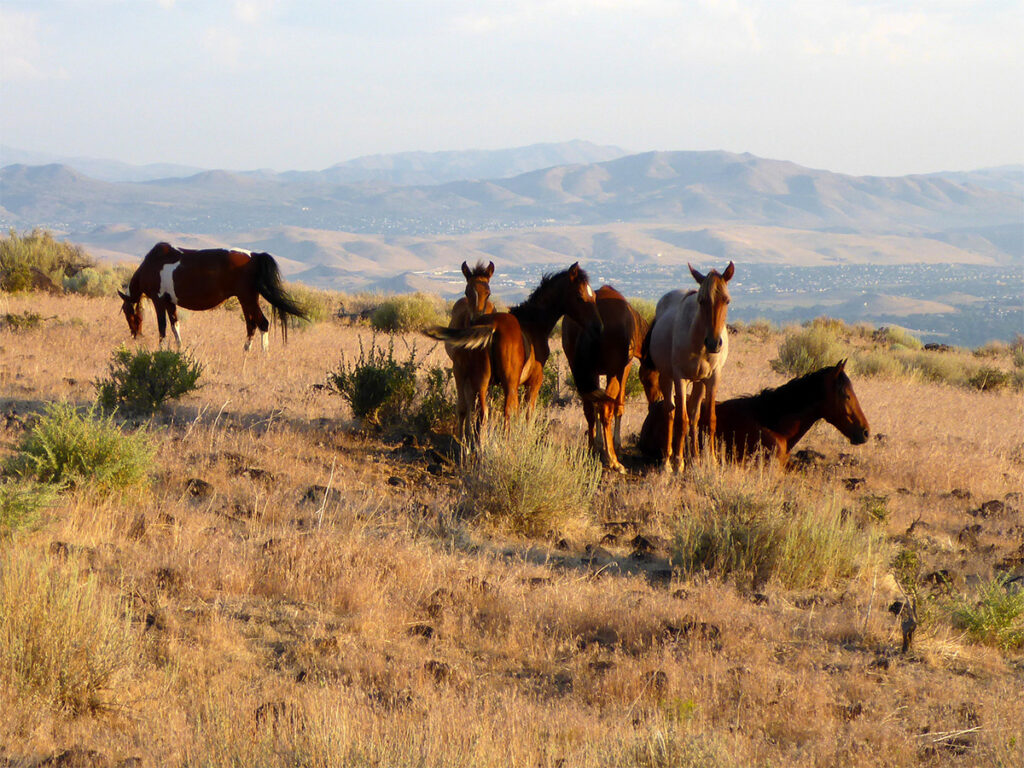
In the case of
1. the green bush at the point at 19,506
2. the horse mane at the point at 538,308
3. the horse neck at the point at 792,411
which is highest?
the horse mane at the point at 538,308

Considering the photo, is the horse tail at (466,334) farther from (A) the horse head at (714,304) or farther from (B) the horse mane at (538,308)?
(A) the horse head at (714,304)

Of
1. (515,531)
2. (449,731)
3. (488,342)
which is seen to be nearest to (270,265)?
(488,342)

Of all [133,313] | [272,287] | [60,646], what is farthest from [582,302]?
[133,313]

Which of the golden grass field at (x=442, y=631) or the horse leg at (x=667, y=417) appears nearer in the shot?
the golden grass field at (x=442, y=631)

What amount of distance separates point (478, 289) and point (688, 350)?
2044 mm

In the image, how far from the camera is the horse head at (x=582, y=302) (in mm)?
8539

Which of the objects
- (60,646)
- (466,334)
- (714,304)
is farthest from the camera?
(714,304)

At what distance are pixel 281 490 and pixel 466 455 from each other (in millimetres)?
1610

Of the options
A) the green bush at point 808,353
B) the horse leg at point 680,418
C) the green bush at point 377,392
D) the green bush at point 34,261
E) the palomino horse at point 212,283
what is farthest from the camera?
the green bush at point 808,353

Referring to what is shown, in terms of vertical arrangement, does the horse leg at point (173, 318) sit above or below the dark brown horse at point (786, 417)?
above

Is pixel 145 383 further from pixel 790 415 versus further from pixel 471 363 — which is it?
pixel 790 415

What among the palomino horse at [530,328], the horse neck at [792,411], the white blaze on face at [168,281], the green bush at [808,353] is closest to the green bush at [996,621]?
the horse neck at [792,411]

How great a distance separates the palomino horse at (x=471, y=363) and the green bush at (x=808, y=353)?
449 inches

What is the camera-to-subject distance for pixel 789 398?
921 cm
